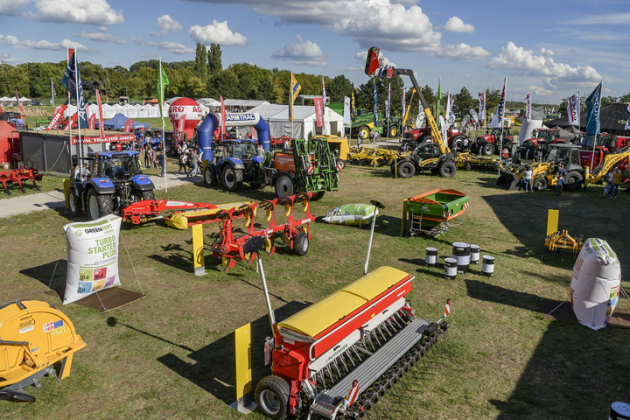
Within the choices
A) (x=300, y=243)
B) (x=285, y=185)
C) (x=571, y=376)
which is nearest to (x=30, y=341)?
(x=300, y=243)

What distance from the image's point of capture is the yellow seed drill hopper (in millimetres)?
5066

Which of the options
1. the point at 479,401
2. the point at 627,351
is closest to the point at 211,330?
the point at 479,401

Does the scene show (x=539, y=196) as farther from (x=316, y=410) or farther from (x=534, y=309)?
(x=316, y=410)

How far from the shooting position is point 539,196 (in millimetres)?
17250

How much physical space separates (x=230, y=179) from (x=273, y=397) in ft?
43.6

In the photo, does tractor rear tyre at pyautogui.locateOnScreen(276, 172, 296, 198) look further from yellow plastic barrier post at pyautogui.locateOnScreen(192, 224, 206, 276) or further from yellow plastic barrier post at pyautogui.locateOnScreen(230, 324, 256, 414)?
yellow plastic barrier post at pyautogui.locateOnScreen(230, 324, 256, 414)

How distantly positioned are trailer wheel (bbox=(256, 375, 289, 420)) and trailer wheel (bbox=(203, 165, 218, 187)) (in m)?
14.1

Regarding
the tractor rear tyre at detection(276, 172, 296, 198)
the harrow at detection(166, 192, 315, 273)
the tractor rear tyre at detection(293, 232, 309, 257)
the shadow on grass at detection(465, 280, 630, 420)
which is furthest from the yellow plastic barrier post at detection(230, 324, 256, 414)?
the tractor rear tyre at detection(276, 172, 296, 198)

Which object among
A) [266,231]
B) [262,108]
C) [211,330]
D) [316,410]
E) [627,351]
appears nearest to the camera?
[316,410]

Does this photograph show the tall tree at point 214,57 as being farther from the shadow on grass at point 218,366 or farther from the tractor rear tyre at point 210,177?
the shadow on grass at point 218,366

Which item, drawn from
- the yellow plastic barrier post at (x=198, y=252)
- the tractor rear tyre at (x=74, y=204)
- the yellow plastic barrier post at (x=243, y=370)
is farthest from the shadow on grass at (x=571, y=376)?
the tractor rear tyre at (x=74, y=204)

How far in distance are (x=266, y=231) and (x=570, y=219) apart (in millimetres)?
9748

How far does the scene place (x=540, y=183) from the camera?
18250 mm

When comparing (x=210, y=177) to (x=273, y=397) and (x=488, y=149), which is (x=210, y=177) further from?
(x=488, y=149)
